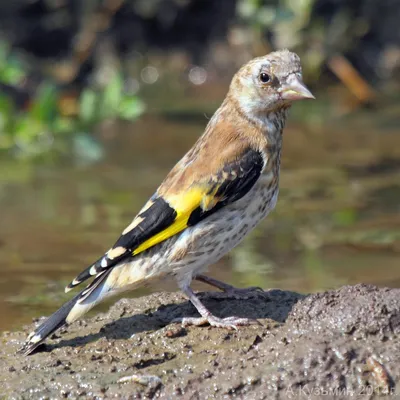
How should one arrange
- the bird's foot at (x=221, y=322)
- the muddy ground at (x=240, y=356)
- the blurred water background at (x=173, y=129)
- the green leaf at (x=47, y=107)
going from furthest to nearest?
the green leaf at (x=47, y=107) → the blurred water background at (x=173, y=129) → the bird's foot at (x=221, y=322) → the muddy ground at (x=240, y=356)

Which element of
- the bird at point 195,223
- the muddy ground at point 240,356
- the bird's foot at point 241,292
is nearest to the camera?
the muddy ground at point 240,356

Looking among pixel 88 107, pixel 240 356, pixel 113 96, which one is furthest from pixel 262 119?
pixel 88 107

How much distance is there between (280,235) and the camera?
7.32 meters

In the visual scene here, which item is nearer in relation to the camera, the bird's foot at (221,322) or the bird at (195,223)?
the bird's foot at (221,322)

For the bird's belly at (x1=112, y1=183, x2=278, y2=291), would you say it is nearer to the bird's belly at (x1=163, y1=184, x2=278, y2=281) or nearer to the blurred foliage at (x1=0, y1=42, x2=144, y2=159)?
Result: the bird's belly at (x1=163, y1=184, x2=278, y2=281)

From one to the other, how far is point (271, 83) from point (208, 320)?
1.28m

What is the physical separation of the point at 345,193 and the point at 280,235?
112cm

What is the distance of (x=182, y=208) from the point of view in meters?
4.91

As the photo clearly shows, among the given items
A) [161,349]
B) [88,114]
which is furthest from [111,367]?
[88,114]

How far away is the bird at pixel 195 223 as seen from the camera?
4.86 meters

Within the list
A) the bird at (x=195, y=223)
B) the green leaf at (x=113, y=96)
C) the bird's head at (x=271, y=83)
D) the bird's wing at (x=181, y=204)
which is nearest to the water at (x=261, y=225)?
the green leaf at (x=113, y=96)

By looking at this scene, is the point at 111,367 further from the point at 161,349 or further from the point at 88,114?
the point at 88,114

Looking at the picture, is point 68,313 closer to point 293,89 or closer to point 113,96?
point 293,89

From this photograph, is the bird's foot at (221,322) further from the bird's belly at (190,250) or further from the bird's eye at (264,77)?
the bird's eye at (264,77)
